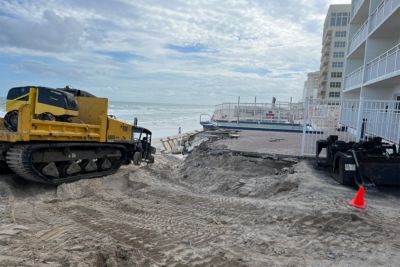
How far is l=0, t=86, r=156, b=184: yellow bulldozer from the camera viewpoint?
695 cm

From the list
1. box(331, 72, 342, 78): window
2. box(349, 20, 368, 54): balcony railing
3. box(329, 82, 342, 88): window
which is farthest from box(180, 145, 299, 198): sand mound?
box(331, 72, 342, 78): window

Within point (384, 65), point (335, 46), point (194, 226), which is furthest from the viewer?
point (335, 46)

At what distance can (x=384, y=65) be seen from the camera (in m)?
16.9

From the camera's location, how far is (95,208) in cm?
636

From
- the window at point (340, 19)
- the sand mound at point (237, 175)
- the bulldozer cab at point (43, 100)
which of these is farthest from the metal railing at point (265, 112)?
the window at point (340, 19)

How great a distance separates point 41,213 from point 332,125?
10.1 meters

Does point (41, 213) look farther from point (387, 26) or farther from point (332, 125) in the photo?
point (387, 26)

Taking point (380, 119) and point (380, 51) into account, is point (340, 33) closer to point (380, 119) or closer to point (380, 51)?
point (380, 51)

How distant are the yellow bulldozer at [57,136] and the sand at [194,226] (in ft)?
1.67

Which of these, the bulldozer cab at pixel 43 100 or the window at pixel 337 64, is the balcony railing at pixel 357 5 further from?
the window at pixel 337 64

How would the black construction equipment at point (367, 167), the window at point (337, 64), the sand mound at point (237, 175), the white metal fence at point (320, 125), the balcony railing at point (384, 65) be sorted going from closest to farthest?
the black construction equipment at point (367, 167), the sand mound at point (237, 175), the white metal fence at point (320, 125), the balcony railing at point (384, 65), the window at point (337, 64)

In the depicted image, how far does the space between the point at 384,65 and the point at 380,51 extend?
4.74 meters

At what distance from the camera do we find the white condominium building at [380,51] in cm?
1591

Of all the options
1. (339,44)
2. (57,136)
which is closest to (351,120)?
(57,136)
